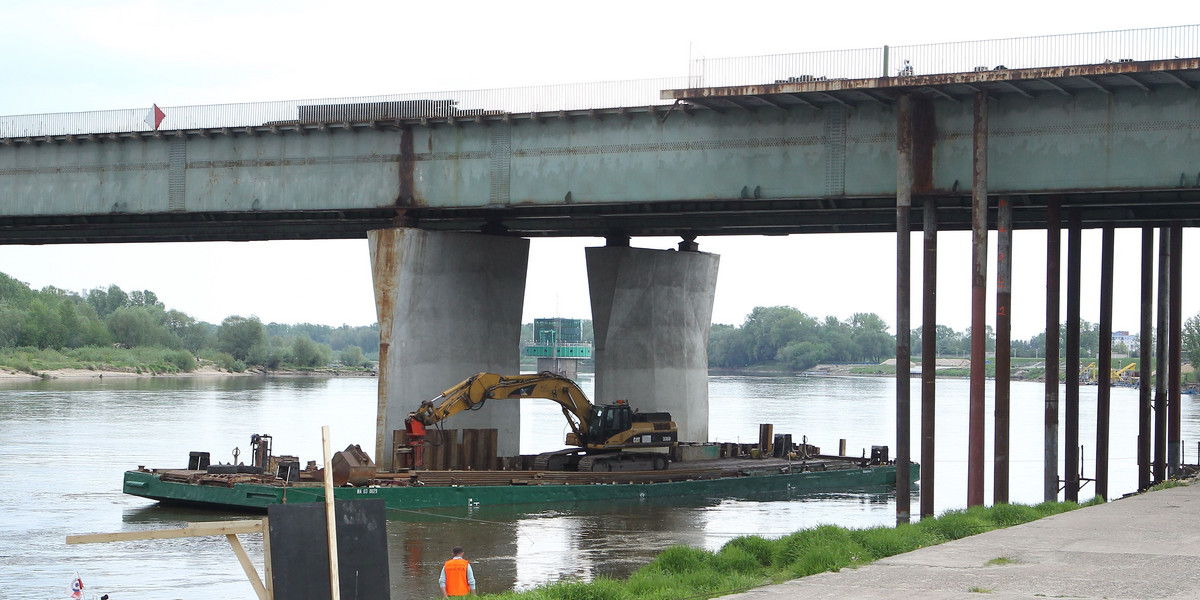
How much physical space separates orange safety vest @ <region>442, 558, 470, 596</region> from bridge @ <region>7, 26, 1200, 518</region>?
47.6 feet

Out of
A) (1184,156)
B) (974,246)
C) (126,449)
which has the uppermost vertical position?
(1184,156)

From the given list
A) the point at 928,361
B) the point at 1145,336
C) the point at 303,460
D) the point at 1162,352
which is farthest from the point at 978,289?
the point at 303,460

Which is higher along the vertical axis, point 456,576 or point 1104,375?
point 1104,375

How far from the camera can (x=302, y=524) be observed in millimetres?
12008

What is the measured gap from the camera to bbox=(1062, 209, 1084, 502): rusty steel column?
35.3 meters

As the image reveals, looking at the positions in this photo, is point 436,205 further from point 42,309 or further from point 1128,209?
point 42,309

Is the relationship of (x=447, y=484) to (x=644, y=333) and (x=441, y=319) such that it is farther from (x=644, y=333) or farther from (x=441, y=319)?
(x=644, y=333)

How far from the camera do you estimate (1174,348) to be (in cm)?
3981

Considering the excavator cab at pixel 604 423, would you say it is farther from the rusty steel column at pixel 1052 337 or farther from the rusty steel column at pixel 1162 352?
the rusty steel column at pixel 1162 352

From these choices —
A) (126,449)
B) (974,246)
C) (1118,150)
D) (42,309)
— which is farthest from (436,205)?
(42,309)

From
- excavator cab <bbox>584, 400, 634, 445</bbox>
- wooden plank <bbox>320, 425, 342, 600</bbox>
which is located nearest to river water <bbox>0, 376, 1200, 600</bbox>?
excavator cab <bbox>584, 400, 634, 445</bbox>

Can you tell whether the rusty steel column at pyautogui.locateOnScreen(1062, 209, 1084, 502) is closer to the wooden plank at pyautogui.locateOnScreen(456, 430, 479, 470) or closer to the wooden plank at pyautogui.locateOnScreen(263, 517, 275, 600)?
the wooden plank at pyautogui.locateOnScreen(456, 430, 479, 470)

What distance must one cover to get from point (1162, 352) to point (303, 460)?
3080cm

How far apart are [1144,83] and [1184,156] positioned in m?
1.86
